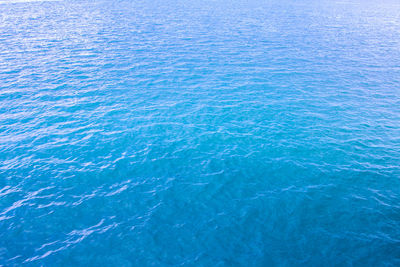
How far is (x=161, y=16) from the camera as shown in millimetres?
102625

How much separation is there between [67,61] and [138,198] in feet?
151

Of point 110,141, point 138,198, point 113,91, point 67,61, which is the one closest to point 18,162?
point 110,141

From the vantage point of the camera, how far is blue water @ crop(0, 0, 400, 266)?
22969 mm

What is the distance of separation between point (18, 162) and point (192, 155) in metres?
21.3

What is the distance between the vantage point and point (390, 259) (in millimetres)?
21922

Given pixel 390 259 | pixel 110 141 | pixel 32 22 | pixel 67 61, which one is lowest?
pixel 390 259

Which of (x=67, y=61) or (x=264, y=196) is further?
(x=67, y=61)

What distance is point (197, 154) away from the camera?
33.2m

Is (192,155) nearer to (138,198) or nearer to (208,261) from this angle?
(138,198)

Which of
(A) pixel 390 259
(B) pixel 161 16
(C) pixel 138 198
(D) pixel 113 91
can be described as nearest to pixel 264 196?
(A) pixel 390 259

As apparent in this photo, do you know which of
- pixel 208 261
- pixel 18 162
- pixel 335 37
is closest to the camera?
pixel 208 261

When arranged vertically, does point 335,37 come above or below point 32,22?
below

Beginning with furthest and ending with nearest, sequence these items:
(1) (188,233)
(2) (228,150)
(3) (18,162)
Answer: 1. (2) (228,150)
2. (3) (18,162)
3. (1) (188,233)

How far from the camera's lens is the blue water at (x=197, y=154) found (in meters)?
23.0
